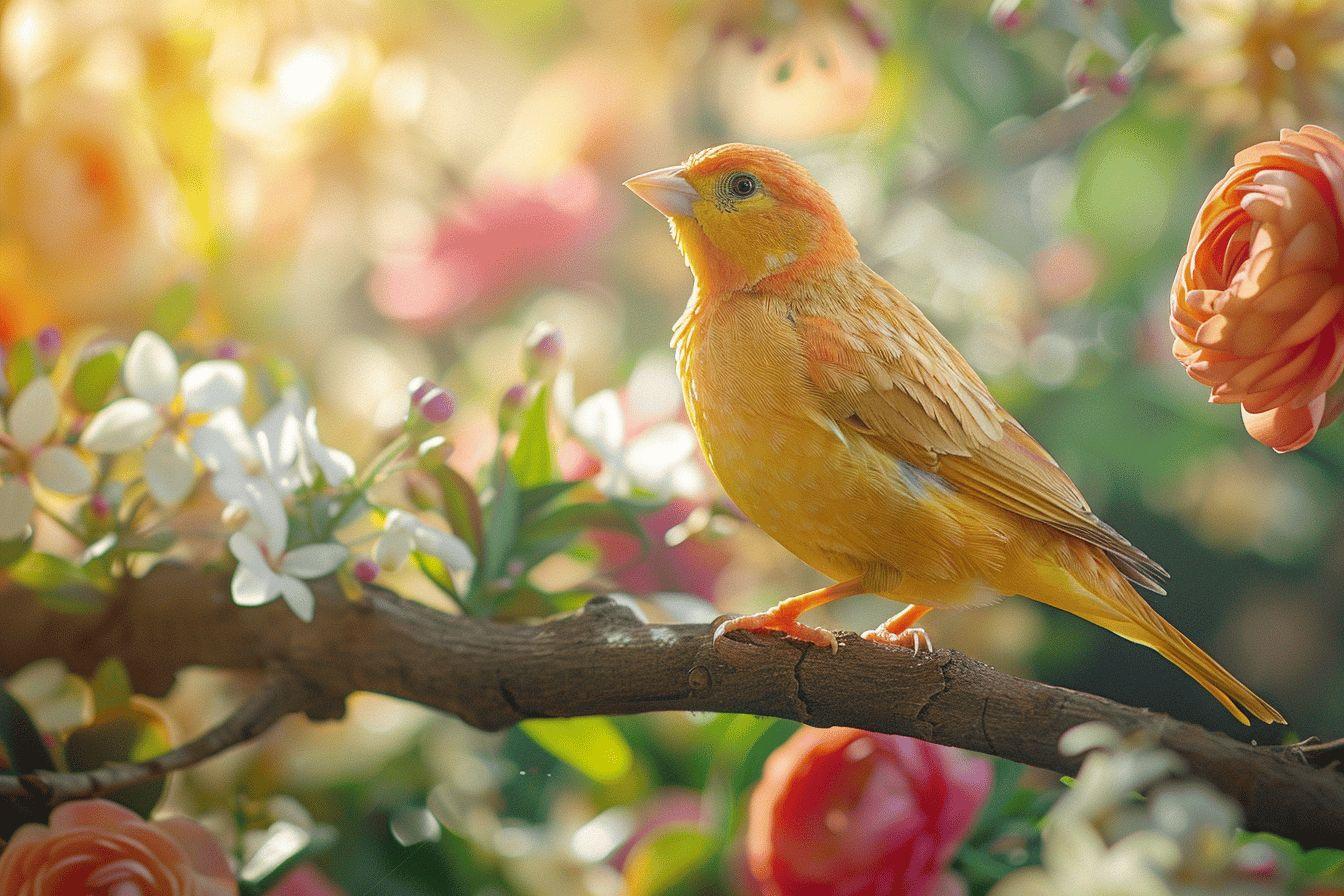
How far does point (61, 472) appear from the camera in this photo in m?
0.50

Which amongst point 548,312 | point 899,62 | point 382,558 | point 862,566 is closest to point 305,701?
point 382,558

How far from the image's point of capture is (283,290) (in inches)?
34.2

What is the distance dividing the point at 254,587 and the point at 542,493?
14 cm

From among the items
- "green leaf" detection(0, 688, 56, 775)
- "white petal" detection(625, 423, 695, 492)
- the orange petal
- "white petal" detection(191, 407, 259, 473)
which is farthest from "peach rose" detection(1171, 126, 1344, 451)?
"green leaf" detection(0, 688, 56, 775)

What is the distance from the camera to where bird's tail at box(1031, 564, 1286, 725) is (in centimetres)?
42

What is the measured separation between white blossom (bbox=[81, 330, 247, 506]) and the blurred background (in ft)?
0.24

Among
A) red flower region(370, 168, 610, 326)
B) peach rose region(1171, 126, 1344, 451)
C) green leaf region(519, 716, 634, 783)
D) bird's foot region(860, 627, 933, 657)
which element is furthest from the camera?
red flower region(370, 168, 610, 326)

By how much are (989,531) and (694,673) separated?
12cm

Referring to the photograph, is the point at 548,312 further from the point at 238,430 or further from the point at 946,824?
the point at 946,824

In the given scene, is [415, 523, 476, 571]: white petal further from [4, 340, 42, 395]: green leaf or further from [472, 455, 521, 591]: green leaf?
[4, 340, 42, 395]: green leaf

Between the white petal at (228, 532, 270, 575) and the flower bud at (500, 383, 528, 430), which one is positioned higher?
the flower bud at (500, 383, 528, 430)

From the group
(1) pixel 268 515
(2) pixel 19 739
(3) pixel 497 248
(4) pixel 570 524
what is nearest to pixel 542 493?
(4) pixel 570 524

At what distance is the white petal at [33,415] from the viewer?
0.51 m

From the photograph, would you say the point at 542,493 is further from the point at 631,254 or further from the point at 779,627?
the point at 631,254
